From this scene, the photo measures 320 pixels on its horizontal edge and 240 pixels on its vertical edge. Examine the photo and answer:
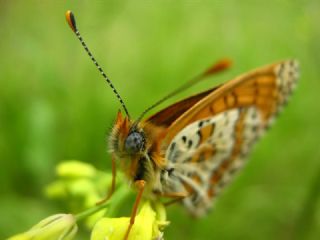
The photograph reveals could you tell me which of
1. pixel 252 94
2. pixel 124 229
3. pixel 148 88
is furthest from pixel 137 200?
pixel 148 88

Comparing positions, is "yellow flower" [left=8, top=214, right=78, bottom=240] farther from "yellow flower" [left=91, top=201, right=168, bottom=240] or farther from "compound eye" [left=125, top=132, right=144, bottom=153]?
"compound eye" [left=125, top=132, right=144, bottom=153]

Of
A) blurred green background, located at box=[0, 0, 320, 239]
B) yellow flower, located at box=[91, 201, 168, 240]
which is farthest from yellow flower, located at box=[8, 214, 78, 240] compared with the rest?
blurred green background, located at box=[0, 0, 320, 239]

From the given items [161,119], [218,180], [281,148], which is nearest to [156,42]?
[281,148]

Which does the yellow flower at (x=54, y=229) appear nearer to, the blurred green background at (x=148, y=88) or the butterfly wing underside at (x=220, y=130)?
the butterfly wing underside at (x=220, y=130)

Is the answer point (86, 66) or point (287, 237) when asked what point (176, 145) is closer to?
point (287, 237)

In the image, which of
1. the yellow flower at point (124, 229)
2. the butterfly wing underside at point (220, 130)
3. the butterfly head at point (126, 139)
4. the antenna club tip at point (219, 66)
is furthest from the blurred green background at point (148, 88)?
the yellow flower at point (124, 229)

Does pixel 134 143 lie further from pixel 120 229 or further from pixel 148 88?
pixel 148 88
